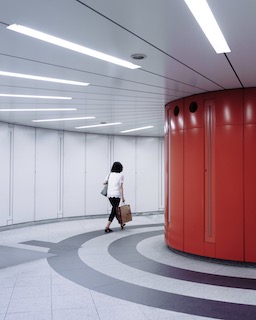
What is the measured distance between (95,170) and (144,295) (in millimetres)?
8843

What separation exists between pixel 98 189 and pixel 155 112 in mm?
5069

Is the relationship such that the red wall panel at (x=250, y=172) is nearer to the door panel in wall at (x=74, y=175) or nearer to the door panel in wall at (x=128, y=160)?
the door panel in wall at (x=74, y=175)

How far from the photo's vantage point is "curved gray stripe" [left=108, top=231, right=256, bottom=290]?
5426mm

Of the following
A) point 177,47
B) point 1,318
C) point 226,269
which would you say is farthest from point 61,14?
point 226,269

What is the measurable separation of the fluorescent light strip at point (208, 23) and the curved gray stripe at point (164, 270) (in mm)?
3242

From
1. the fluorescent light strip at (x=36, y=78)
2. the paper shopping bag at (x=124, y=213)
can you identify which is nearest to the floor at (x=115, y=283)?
the paper shopping bag at (x=124, y=213)

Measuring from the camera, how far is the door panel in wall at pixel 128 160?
13883mm

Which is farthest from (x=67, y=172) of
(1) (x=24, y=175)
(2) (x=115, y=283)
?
(2) (x=115, y=283)

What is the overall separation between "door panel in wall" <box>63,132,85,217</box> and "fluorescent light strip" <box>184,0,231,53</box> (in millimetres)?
8822

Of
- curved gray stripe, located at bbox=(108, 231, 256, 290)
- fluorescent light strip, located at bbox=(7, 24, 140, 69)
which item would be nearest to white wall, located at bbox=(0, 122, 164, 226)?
curved gray stripe, located at bbox=(108, 231, 256, 290)

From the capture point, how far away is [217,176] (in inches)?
267

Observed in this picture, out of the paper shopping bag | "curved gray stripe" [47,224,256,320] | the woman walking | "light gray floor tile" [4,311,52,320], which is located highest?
the woman walking

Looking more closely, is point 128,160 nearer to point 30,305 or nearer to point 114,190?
point 114,190

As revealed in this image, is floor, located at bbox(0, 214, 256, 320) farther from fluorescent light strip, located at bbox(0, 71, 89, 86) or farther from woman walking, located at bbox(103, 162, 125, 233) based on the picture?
fluorescent light strip, located at bbox(0, 71, 89, 86)
